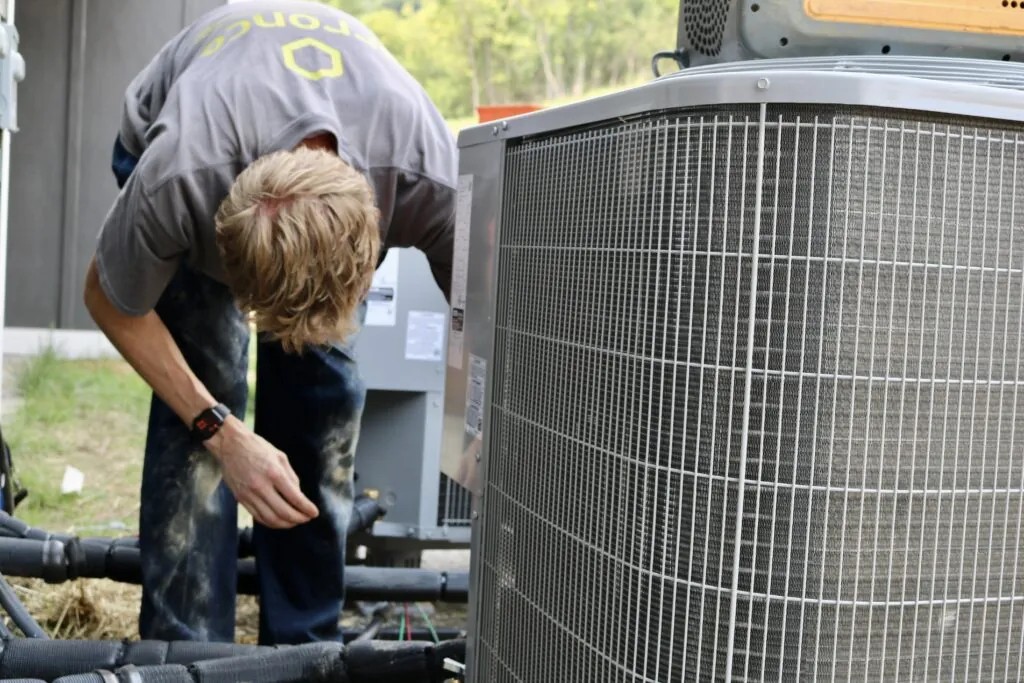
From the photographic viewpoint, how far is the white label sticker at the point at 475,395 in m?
1.79

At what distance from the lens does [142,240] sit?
6.90 feet

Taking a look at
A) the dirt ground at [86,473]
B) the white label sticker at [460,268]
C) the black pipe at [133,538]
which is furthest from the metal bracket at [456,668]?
the dirt ground at [86,473]

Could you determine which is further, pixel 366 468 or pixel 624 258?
pixel 366 468

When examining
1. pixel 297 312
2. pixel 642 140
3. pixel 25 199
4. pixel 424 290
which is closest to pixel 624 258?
pixel 642 140

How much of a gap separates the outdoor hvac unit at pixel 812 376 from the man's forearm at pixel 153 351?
49.8 inches

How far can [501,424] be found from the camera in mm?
1711

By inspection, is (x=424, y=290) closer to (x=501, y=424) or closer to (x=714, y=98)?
(x=501, y=424)

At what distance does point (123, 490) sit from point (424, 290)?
2.24m

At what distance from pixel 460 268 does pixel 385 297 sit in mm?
1463

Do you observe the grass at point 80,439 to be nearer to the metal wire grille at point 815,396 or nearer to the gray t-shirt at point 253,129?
the gray t-shirt at point 253,129

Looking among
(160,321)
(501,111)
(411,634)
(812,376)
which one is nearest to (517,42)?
(501,111)

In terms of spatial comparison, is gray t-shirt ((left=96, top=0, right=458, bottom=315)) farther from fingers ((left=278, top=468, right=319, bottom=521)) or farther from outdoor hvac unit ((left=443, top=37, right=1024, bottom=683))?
outdoor hvac unit ((left=443, top=37, right=1024, bottom=683))

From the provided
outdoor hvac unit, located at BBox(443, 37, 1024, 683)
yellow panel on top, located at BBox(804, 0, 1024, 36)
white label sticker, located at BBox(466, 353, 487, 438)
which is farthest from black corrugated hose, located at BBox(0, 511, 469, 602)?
yellow panel on top, located at BBox(804, 0, 1024, 36)

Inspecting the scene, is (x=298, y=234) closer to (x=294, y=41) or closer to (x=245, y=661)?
(x=294, y=41)
